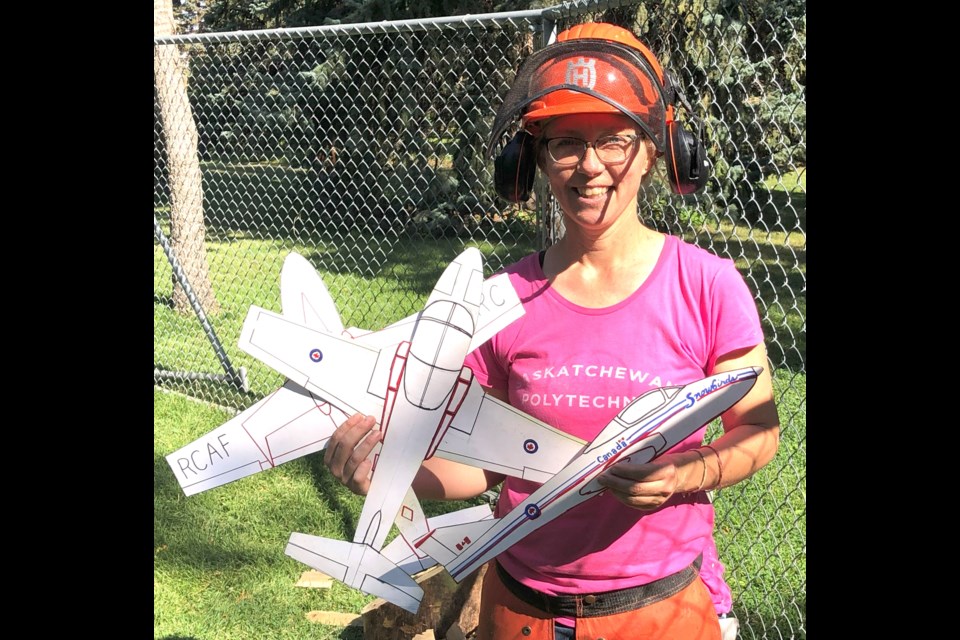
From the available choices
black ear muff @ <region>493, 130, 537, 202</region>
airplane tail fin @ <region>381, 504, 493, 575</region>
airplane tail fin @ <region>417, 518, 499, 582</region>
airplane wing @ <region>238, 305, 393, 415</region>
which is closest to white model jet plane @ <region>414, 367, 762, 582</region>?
airplane tail fin @ <region>417, 518, 499, 582</region>

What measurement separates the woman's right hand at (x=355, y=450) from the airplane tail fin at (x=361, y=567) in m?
0.17

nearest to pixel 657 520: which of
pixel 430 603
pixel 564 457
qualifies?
pixel 564 457

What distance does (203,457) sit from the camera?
177 centimetres

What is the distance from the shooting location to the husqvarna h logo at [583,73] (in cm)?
156

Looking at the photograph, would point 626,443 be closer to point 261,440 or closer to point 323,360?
point 323,360

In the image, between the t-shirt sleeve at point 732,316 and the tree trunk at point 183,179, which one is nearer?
the t-shirt sleeve at point 732,316

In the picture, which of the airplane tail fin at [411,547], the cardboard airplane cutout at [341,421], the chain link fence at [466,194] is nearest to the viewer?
the cardboard airplane cutout at [341,421]

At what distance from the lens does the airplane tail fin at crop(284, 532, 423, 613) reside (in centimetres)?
172

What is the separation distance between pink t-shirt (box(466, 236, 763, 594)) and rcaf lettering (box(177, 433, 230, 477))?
0.64m

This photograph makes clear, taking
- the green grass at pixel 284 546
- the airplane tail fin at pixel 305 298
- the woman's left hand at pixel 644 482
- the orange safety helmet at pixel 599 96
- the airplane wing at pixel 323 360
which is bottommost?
the green grass at pixel 284 546

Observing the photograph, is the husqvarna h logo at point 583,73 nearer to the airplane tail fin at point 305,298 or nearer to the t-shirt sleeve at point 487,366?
the t-shirt sleeve at point 487,366

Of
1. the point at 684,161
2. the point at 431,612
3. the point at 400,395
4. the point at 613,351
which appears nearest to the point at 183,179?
the point at 431,612

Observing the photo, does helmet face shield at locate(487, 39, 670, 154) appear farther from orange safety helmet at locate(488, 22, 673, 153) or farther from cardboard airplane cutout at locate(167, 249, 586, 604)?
cardboard airplane cutout at locate(167, 249, 586, 604)

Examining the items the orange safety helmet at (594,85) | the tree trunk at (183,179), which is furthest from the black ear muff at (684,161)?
the tree trunk at (183,179)
